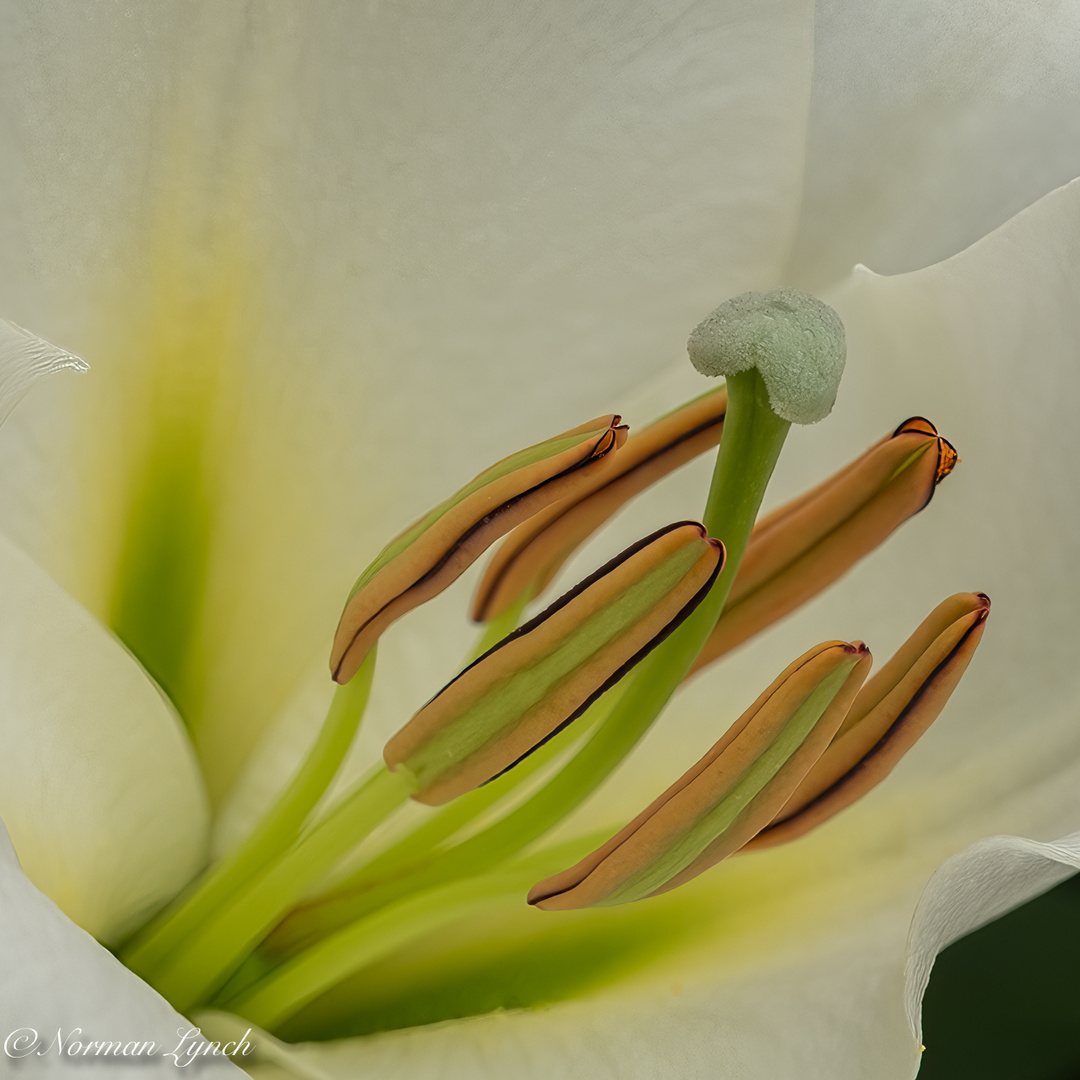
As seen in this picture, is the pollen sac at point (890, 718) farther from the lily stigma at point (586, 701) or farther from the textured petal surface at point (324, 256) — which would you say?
the textured petal surface at point (324, 256)

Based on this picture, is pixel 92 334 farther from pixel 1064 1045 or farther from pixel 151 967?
pixel 1064 1045

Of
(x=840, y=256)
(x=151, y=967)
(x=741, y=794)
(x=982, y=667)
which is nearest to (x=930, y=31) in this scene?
(x=840, y=256)

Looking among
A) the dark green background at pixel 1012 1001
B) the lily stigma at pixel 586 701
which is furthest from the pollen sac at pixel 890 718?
the dark green background at pixel 1012 1001

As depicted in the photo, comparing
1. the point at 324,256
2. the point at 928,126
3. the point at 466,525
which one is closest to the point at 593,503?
the point at 466,525

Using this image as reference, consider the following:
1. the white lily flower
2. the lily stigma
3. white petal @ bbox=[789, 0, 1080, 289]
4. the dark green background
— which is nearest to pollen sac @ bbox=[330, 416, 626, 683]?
the lily stigma

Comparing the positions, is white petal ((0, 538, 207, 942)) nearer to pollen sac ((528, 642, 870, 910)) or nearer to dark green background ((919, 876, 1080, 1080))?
pollen sac ((528, 642, 870, 910))

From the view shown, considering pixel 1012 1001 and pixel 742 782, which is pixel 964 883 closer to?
pixel 742 782
